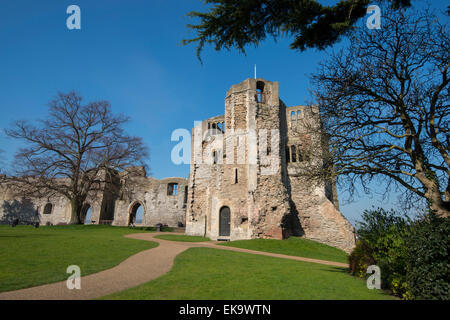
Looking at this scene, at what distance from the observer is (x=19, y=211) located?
116 ft

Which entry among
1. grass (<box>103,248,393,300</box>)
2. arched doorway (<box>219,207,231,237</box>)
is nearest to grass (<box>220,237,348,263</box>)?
arched doorway (<box>219,207,231,237</box>)

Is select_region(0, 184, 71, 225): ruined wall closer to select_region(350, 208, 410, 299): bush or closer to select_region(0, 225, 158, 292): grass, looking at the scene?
select_region(0, 225, 158, 292): grass

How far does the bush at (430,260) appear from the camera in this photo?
469 cm

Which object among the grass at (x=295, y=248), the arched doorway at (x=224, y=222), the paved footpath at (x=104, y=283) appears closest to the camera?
the paved footpath at (x=104, y=283)

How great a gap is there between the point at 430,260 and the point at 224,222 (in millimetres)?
14471

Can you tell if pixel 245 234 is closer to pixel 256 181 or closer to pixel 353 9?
pixel 256 181

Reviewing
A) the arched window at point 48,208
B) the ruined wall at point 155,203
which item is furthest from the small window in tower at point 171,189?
the arched window at point 48,208

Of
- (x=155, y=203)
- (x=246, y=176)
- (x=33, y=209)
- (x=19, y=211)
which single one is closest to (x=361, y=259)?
(x=246, y=176)

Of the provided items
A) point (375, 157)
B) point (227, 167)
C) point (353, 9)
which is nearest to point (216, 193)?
point (227, 167)

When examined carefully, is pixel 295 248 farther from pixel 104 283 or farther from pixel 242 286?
pixel 104 283

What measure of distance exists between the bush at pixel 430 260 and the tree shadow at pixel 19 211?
41.5 m

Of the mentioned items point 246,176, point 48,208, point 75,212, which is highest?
point 246,176

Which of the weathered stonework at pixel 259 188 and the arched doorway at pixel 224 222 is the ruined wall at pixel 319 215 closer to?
the weathered stonework at pixel 259 188

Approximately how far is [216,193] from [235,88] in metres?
8.74
